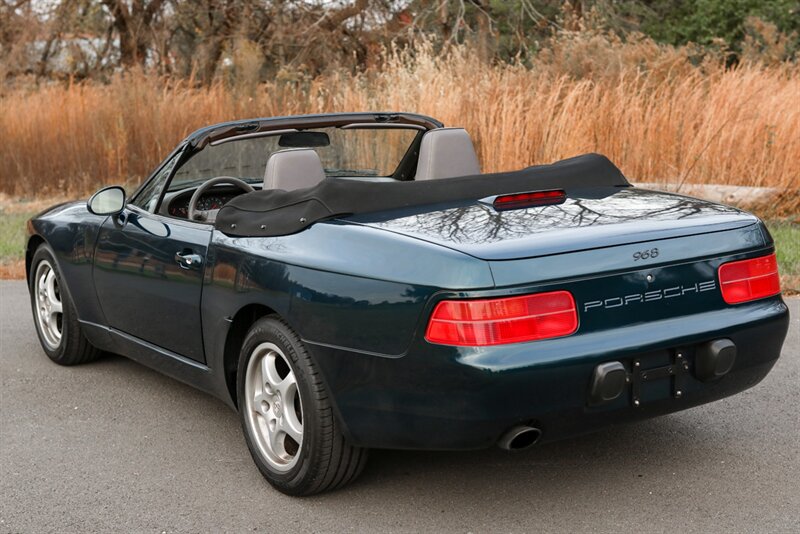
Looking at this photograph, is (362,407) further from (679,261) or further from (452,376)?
(679,261)

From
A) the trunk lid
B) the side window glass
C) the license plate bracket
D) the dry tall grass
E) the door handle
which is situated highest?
the trunk lid

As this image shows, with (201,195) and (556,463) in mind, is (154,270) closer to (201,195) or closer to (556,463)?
(201,195)

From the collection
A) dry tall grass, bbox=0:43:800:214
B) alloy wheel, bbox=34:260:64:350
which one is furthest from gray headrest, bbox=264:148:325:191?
dry tall grass, bbox=0:43:800:214

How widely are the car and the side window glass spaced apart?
0.13 meters

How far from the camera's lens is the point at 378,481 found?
158 inches

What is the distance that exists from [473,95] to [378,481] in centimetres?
842

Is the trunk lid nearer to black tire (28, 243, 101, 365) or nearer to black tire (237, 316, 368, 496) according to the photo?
black tire (237, 316, 368, 496)

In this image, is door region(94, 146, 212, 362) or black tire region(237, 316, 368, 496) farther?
door region(94, 146, 212, 362)

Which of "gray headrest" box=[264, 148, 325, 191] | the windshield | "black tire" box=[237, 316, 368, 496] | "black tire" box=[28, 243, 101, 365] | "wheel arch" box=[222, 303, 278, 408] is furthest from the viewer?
"black tire" box=[28, 243, 101, 365]

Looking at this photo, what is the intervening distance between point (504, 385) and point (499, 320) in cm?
20

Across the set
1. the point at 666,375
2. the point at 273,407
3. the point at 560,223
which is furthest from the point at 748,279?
the point at 273,407

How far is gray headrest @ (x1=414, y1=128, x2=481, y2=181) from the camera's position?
4.95 metres

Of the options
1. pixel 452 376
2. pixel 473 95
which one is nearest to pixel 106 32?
pixel 473 95

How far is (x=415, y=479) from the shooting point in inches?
159
